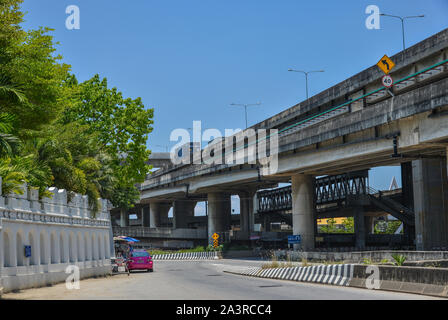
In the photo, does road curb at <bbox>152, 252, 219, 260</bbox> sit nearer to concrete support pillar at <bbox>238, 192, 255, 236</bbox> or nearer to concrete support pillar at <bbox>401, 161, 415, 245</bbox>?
concrete support pillar at <bbox>238, 192, 255, 236</bbox>

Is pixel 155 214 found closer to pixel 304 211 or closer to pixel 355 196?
pixel 355 196

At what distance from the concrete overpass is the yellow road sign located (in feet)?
2.11

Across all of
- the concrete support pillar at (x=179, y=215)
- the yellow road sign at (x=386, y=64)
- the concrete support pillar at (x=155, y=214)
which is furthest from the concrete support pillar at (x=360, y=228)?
the yellow road sign at (x=386, y=64)

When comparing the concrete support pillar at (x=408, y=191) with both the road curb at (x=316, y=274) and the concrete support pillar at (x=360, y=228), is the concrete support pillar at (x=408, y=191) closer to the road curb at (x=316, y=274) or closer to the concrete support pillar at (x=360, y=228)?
the concrete support pillar at (x=360, y=228)

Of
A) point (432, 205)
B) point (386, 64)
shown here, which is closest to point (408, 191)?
point (432, 205)

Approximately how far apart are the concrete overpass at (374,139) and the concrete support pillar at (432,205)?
0.08 m

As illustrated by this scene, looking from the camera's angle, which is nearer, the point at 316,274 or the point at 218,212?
the point at 316,274

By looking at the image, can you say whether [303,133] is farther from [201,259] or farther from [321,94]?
[201,259]

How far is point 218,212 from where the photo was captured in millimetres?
82688

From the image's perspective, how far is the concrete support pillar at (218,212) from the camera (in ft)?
270

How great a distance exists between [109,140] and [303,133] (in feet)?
48.5

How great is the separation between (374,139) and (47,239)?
69.7ft

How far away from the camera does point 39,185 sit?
28.2 m
